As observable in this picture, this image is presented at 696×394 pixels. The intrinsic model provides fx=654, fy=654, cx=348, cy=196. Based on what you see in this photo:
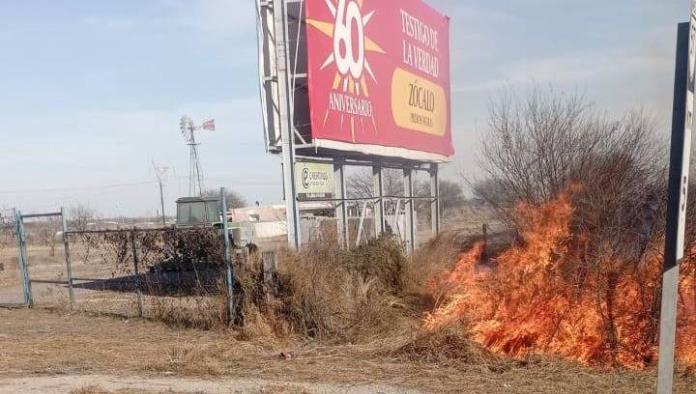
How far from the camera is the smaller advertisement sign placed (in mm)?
13352

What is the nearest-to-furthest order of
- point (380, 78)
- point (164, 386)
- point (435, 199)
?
point (164, 386), point (380, 78), point (435, 199)

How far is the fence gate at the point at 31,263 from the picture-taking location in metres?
14.6

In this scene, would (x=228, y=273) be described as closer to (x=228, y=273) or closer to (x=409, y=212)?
(x=228, y=273)

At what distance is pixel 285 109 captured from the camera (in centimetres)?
1272

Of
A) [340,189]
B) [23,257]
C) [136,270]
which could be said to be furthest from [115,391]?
[23,257]

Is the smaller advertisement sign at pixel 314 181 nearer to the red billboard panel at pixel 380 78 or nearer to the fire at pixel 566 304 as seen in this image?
the red billboard panel at pixel 380 78

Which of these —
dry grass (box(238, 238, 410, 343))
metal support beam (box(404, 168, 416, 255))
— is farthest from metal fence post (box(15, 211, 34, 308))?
metal support beam (box(404, 168, 416, 255))

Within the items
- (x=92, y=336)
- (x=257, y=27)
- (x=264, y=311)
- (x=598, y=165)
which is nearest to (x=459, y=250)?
(x=598, y=165)

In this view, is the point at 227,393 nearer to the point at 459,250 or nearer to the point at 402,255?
the point at 402,255

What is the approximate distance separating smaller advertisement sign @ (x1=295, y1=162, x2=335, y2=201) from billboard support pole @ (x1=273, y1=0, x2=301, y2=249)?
304 millimetres

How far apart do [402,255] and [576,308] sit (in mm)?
4808

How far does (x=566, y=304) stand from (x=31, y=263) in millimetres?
29936

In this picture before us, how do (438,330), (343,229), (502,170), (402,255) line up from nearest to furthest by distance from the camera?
(438,330), (402,255), (343,229), (502,170)

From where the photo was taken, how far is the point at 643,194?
838cm
